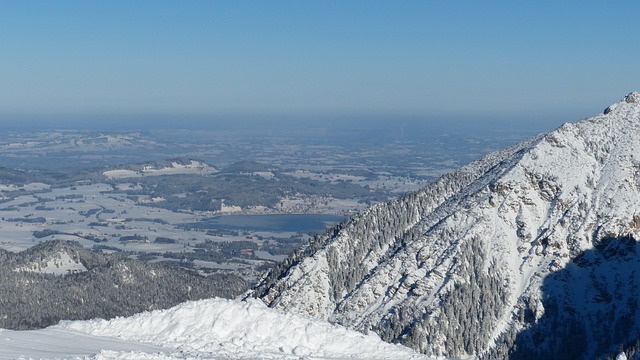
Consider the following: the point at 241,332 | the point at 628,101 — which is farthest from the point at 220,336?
the point at 628,101

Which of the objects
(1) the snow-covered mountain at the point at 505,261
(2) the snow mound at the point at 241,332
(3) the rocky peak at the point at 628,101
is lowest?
(1) the snow-covered mountain at the point at 505,261

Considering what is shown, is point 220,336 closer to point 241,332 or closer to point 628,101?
point 241,332

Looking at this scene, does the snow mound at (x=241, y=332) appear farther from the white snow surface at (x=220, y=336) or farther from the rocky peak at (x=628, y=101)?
the rocky peak at (x=628, y=101)

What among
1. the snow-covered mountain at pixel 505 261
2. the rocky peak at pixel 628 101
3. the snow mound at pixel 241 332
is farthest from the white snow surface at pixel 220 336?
the rocky peak at pixel 628 101

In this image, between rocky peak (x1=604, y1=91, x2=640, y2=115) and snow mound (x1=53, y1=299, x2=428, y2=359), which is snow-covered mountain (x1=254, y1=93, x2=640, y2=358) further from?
snow mound (x1=53, y1=299, x2=428, y2=359)

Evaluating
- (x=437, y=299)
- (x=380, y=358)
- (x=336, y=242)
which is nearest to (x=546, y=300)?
(x=437, y=299)

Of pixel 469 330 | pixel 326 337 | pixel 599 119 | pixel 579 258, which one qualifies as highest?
pixel 599 119

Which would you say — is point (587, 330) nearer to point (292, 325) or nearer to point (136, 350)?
point (292, 325)
